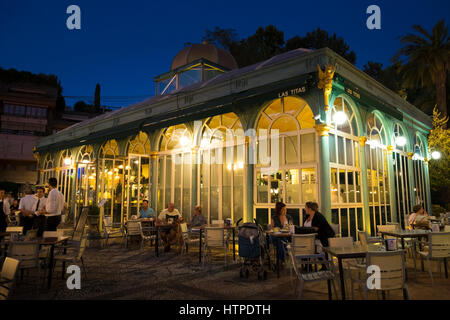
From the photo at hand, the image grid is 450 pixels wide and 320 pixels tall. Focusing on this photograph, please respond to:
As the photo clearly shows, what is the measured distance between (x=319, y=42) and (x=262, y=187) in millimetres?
30572

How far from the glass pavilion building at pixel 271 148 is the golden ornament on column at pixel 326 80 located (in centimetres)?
3

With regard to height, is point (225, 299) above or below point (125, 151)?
below

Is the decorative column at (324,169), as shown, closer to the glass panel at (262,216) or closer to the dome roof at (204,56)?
the glass panel at (262,216)

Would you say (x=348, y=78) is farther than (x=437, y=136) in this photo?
No

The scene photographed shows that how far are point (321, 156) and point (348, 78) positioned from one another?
2.82 meters

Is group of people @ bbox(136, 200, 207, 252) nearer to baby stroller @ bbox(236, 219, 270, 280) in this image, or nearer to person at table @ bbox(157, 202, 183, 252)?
person at table @ bbox(157, 202, 183, 252)

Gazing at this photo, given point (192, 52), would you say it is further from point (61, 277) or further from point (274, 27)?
point (274, 27)

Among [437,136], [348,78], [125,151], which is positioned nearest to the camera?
[348,78]

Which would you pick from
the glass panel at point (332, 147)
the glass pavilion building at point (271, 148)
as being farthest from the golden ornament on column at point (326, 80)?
the glass panel at point (332, 147)

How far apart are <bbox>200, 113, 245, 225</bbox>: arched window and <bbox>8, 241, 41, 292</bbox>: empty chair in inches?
268

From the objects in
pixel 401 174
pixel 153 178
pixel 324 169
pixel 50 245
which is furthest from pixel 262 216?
pixel 401 174

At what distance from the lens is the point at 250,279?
19.9 feet

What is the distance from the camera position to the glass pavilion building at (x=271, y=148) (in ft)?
29.9

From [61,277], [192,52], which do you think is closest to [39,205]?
[61,277]
